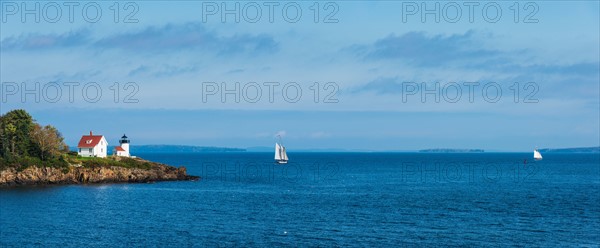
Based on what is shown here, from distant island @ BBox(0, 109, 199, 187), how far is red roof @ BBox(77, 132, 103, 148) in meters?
5.15

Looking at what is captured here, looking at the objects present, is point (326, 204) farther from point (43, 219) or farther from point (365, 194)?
point (43, 219)

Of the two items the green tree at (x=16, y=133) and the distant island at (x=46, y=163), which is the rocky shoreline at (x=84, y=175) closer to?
the distant island at (x=46, y=163)

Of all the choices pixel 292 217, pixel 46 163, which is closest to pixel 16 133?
pixel 46 163

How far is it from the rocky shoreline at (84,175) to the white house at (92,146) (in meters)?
13.6

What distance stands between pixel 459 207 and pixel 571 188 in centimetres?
5007

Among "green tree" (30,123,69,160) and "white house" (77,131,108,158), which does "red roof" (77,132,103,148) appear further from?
"green tree" (30,123,69,160)

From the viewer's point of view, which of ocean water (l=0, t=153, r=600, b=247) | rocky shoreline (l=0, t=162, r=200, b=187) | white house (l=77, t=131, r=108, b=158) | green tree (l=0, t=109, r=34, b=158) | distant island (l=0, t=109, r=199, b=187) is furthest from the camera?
white house (l=77, t=131, r=108, b=158)

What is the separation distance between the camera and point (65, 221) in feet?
245

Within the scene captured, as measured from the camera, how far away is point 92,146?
5817 inches

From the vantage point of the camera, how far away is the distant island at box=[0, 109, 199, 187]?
12112 centimetres

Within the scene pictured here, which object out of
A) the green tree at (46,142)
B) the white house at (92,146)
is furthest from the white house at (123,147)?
the green tree at (46,142)

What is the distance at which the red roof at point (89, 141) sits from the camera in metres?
148

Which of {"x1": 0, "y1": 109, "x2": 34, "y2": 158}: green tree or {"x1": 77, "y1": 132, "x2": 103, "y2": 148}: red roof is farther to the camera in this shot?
{"x1": 77, "y1": 132, "x2": 103, "y2": 148}: red roof

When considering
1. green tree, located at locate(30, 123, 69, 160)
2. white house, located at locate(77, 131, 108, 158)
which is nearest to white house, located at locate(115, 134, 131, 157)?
white house, located at locate(77, 131, 108, 158)
